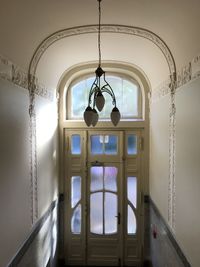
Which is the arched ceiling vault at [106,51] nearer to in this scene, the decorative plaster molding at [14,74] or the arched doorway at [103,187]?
the decorative plaster molding at [14,74]

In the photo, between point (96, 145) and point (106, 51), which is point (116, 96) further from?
point (106, 51)

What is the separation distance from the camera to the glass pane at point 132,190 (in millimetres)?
4840

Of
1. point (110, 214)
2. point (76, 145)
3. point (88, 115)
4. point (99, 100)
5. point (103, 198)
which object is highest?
point (99, 100)

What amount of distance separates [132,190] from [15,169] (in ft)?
8.84

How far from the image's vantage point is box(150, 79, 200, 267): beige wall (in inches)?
88.3

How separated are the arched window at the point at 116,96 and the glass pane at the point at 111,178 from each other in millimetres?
938


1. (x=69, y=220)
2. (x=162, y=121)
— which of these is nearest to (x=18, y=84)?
(x=162, y=121)

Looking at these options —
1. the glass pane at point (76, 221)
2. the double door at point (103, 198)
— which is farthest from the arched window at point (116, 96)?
the glass pane at point (76, 221)

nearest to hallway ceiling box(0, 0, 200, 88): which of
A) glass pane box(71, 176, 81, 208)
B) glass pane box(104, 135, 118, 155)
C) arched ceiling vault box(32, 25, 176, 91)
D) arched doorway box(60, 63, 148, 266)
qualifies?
arched ceiling vault box(32, 25, 176, 91)

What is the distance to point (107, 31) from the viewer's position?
3.10 metres

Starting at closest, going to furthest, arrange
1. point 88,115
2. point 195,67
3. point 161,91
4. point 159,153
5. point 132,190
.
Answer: point 195,67 → point 88,115 → point 161,91 → point 159,153 → point 132,190

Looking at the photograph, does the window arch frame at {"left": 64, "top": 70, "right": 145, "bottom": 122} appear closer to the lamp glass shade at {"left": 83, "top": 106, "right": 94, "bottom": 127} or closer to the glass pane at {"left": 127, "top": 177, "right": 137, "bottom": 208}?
the glass pane at {"left": 127, "top": 177, "right": 137, "bottom": 208}

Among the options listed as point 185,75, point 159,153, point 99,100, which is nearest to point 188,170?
point 185,75

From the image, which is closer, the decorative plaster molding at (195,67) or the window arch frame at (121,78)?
the decorative plaster molding at (195,67)
